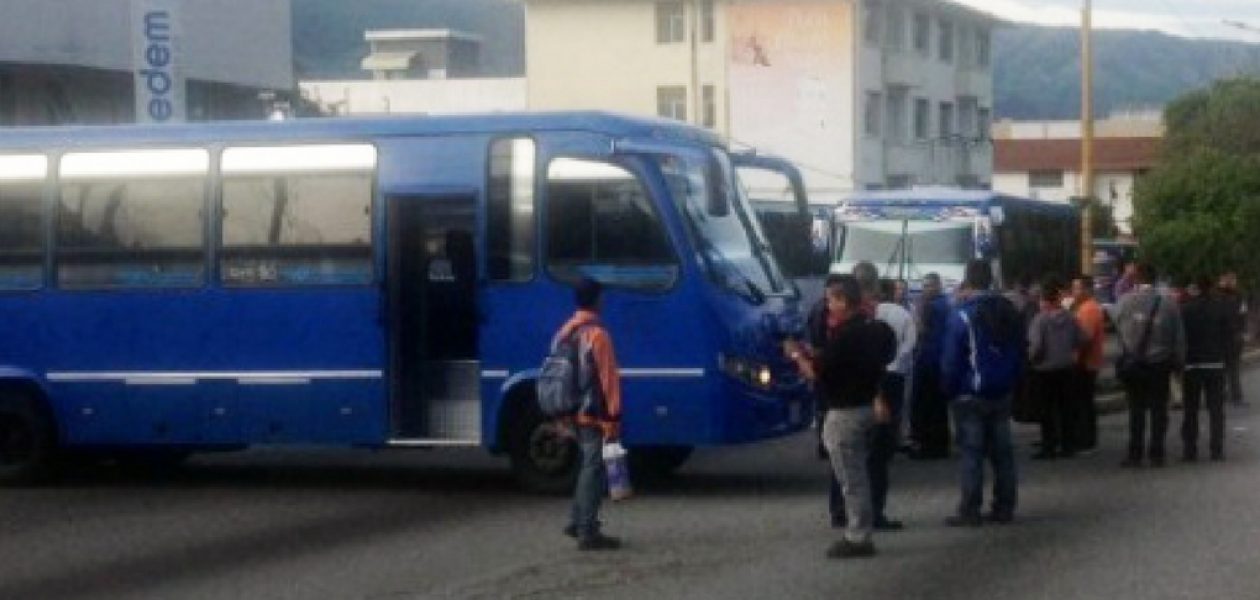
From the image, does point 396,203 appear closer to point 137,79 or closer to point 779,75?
point 137,79

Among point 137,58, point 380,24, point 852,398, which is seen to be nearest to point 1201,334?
point 852,398

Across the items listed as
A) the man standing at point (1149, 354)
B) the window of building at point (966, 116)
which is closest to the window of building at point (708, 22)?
the window of building at point (966, 116)

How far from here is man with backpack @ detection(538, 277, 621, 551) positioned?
48.9 ft

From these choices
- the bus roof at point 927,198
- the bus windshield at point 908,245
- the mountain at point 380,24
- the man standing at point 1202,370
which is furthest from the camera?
the mountain at point 380,24

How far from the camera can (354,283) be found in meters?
18.8

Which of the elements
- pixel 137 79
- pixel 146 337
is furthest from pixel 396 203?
pixel 137 79

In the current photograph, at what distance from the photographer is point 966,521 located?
643 inches

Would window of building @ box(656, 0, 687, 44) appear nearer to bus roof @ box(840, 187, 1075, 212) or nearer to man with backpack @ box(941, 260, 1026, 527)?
bus roof @ box(840, 187, 1075, 212)

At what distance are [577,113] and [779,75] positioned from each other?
187 ft

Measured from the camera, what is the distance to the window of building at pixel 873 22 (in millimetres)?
74312

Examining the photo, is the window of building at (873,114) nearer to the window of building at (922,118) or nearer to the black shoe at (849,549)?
the window of building at (922,118)

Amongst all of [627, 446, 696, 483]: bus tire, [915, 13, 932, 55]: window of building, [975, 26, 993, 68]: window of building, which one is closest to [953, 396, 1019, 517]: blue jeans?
[627, 446, 696, 483]: bus tire

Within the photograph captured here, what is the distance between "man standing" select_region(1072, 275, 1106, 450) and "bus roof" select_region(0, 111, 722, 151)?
4.97m

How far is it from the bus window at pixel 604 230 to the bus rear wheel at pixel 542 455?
1.14 meters
